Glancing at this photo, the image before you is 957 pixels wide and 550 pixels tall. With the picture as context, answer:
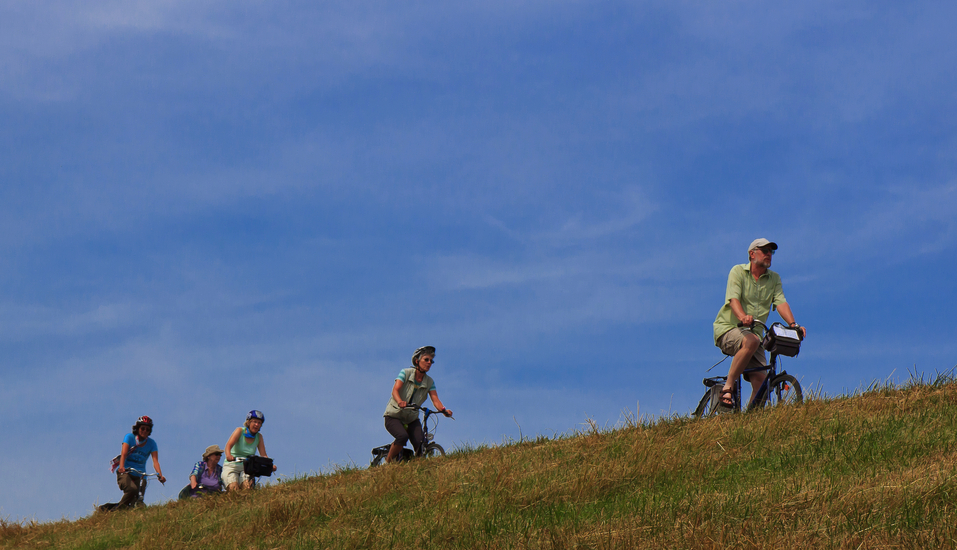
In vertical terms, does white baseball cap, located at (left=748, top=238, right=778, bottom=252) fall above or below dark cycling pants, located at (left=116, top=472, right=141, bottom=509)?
above

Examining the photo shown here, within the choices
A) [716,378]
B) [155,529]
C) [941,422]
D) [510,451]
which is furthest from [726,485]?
[155,529]

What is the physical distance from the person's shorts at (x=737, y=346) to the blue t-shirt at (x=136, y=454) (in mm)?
11941

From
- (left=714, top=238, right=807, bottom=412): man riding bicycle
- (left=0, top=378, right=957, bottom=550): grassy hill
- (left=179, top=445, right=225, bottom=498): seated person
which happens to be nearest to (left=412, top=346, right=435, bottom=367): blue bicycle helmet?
(left=0, top=378, right=957, bottom=550): grassy hill

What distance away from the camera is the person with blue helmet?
15.5 m

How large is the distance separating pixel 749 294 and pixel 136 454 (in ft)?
41.3

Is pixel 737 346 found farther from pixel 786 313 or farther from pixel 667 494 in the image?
pixel 667 494

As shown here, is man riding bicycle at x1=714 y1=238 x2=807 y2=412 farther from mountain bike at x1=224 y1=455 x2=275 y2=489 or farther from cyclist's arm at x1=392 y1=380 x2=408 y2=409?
mountain bike at x1=224 y1=455 x2=275 y2=489

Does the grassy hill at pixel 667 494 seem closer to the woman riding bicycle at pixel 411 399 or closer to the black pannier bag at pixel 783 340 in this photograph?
the black pannier bag at pixel 783 340

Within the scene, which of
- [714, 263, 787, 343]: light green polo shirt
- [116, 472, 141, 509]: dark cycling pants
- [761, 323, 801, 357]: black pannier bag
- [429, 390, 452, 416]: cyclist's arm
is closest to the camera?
[761, 323, 801, 357]: black pannier bag

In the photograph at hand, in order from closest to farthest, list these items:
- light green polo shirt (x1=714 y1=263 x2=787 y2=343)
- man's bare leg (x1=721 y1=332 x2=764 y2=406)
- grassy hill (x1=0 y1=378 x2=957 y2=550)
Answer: grassy hill (x1=0 y1=378 x2=957 y2=550) → man's bare leg (x1=721 y1=332 x2=764 y2=406) → light green polo shirt (x1=714 y1=263 x2=787 y2=343)

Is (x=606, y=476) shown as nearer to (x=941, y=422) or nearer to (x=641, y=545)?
(x=641, y=545)

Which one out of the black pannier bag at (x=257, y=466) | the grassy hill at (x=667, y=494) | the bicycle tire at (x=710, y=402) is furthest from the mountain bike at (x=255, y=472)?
the bicycle tire at (x=710, y=402)

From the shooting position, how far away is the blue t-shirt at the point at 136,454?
55.7ft

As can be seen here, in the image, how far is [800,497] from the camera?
22.2ft
